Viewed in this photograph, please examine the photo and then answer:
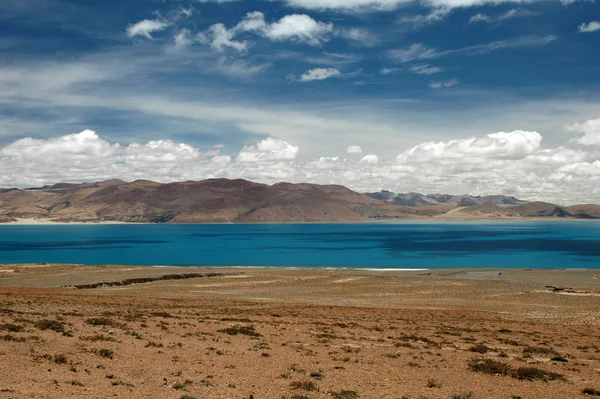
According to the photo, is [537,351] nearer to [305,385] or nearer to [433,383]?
[433,383]

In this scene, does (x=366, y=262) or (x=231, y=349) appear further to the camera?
(x=366, y=262)

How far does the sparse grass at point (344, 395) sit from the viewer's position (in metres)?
15.7

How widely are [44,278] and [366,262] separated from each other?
207ft

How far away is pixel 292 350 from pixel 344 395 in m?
7.73

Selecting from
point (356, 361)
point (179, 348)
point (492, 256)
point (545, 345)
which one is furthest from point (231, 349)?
point (492, 256)

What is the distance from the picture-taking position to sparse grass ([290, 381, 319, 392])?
1644 cm

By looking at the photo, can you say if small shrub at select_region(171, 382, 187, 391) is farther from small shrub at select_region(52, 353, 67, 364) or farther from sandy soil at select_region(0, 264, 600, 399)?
small shrub at select_region(52, 353, 67, 364)

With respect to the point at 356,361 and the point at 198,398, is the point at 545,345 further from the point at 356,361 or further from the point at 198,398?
the point at 198,398

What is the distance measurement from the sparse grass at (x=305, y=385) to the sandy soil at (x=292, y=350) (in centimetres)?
5

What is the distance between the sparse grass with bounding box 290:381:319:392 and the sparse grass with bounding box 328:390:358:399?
2.20 ft

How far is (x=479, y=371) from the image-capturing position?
20.1m

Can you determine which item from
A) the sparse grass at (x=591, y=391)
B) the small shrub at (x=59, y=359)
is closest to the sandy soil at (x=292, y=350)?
the small shrub at (x=59, y=359)

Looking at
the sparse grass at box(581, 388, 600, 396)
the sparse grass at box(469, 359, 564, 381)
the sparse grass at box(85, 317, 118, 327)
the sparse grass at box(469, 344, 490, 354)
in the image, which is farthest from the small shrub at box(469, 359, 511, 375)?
the sparse grass at box(85, 317, 118, 327)

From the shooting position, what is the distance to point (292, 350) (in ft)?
76.7
